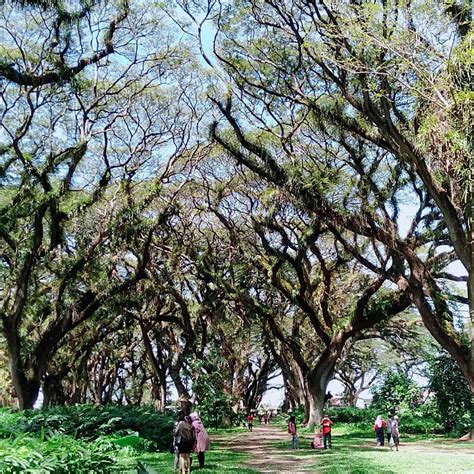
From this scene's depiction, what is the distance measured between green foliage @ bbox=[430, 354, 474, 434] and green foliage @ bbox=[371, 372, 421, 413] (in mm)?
2906

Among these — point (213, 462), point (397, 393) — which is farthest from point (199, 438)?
point (397, 393)

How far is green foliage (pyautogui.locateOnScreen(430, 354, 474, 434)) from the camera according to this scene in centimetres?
2108

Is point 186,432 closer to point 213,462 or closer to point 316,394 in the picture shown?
point 213,462

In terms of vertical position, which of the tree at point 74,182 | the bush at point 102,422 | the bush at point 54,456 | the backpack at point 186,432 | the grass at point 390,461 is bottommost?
the grass at point 390,461

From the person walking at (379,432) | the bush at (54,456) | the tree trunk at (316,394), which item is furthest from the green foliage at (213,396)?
the bush at (54,456)

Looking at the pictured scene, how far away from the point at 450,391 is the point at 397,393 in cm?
392

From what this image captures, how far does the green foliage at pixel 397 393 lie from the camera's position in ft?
81.7

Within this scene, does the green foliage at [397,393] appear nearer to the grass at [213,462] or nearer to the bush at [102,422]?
the grass at [213,462]

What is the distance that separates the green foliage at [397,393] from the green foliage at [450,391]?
291 cm

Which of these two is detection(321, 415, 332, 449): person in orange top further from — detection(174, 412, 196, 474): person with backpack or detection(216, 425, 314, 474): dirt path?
detection(174, 412, 196, 474): person with backpack

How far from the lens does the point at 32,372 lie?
1717 cm

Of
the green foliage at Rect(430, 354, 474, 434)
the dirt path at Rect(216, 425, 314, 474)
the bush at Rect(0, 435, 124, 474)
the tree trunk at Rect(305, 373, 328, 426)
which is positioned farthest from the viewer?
the tree trunk at Rect(305, 373, 328, 426)

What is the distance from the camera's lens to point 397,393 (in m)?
25.0

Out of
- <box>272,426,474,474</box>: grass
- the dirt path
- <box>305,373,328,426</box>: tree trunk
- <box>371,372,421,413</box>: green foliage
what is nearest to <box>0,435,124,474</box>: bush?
<box>272,426,474,474</box>: grass
